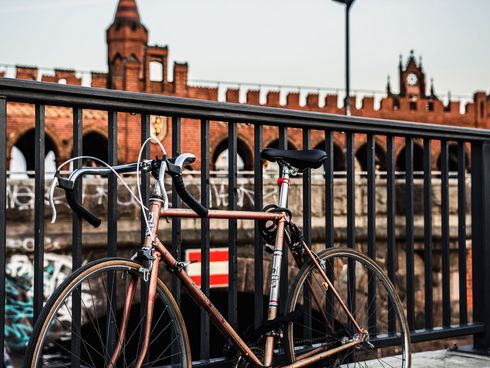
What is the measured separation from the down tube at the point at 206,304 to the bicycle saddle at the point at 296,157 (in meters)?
0.60

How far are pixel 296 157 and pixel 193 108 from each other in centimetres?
43

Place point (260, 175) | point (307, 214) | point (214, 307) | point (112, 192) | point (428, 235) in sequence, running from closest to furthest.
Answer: point (214, 307) → point (112, 192) → point (260, 175) → point (307, 214) → point (428, 235)

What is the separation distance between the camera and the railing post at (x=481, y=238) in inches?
141

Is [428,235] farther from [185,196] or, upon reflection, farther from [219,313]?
[185,196]

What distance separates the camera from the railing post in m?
3.58

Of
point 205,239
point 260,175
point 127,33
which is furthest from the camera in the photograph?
point 127,33

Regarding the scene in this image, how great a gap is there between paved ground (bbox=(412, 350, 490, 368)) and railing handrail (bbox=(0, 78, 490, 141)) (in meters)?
1.11

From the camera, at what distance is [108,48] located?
36031 millimetres

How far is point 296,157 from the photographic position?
2.59 m

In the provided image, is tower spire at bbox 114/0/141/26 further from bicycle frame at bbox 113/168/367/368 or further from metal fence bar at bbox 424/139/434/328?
bicycle frame at bbox 113/168/367/368

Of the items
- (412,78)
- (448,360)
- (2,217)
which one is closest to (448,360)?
(448,360)

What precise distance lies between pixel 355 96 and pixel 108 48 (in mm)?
13477

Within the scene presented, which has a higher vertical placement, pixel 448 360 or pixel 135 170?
pixel 135 170

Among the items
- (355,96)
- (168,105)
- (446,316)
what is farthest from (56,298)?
(355,96)
